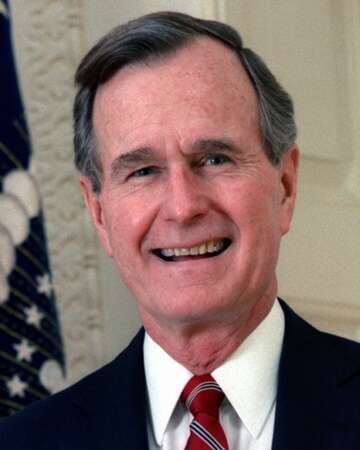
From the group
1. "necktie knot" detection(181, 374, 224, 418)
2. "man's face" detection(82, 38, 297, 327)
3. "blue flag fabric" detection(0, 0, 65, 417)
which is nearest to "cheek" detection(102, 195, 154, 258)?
"man's face" detection(82, 38, 297, 327)

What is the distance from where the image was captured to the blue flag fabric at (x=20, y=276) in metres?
2.22

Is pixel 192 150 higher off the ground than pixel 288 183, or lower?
higher

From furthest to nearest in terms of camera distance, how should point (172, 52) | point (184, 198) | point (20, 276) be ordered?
1. point (20, 276)
2. point (172, 52)
3. point (184, 198)

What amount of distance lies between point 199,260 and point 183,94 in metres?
0.23

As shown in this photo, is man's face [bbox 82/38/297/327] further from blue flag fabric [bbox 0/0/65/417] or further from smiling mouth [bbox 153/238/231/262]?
blue flag fabric [bbox 0/0/65/417]

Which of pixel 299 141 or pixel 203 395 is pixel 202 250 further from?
pixel 299 141

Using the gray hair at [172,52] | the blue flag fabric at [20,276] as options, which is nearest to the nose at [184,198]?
the gray hair at [172,52]

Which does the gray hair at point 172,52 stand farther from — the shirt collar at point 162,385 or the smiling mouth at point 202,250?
the shirt collar at point 162,385

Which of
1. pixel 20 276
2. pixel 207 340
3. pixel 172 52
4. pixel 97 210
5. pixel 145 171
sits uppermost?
pixel 172 52

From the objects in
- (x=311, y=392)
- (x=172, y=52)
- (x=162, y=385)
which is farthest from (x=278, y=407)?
(x=172, y=52)

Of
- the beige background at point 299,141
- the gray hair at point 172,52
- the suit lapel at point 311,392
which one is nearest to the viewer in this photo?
the suit lapel at point 311,392

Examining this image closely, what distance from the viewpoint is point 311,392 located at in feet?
5.87

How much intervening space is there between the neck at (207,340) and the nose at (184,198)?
0.16m

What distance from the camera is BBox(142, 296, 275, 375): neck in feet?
5.96
